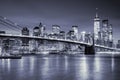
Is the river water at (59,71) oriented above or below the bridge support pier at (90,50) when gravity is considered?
below

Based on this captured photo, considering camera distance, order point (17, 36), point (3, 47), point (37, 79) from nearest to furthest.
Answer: point (37, 79)
point (17, 36)
point (3, 47)

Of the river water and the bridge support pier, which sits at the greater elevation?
the bridge support pier

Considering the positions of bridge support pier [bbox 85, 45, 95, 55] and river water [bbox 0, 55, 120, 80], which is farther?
bridge support pier [bbox 85, 45, 95, 55]

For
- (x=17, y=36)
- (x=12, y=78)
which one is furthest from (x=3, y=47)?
(x=12, y=78)

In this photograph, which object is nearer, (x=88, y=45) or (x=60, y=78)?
(x=60, y=78)

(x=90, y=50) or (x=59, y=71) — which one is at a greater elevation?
(x=90, y=50)

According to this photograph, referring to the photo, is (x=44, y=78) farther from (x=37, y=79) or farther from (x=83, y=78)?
(x=83, y=78)

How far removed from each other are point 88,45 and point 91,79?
6791 centimetres

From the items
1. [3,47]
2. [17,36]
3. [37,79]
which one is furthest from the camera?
[3,47]

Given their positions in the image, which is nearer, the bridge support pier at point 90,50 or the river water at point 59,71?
the river water at point 59,71

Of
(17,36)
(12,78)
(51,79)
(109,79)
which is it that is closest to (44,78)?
(51,79)

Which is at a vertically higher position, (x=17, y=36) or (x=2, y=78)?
(x=17, y=36)

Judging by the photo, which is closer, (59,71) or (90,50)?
(59,71)

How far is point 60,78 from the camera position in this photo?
24.0m
